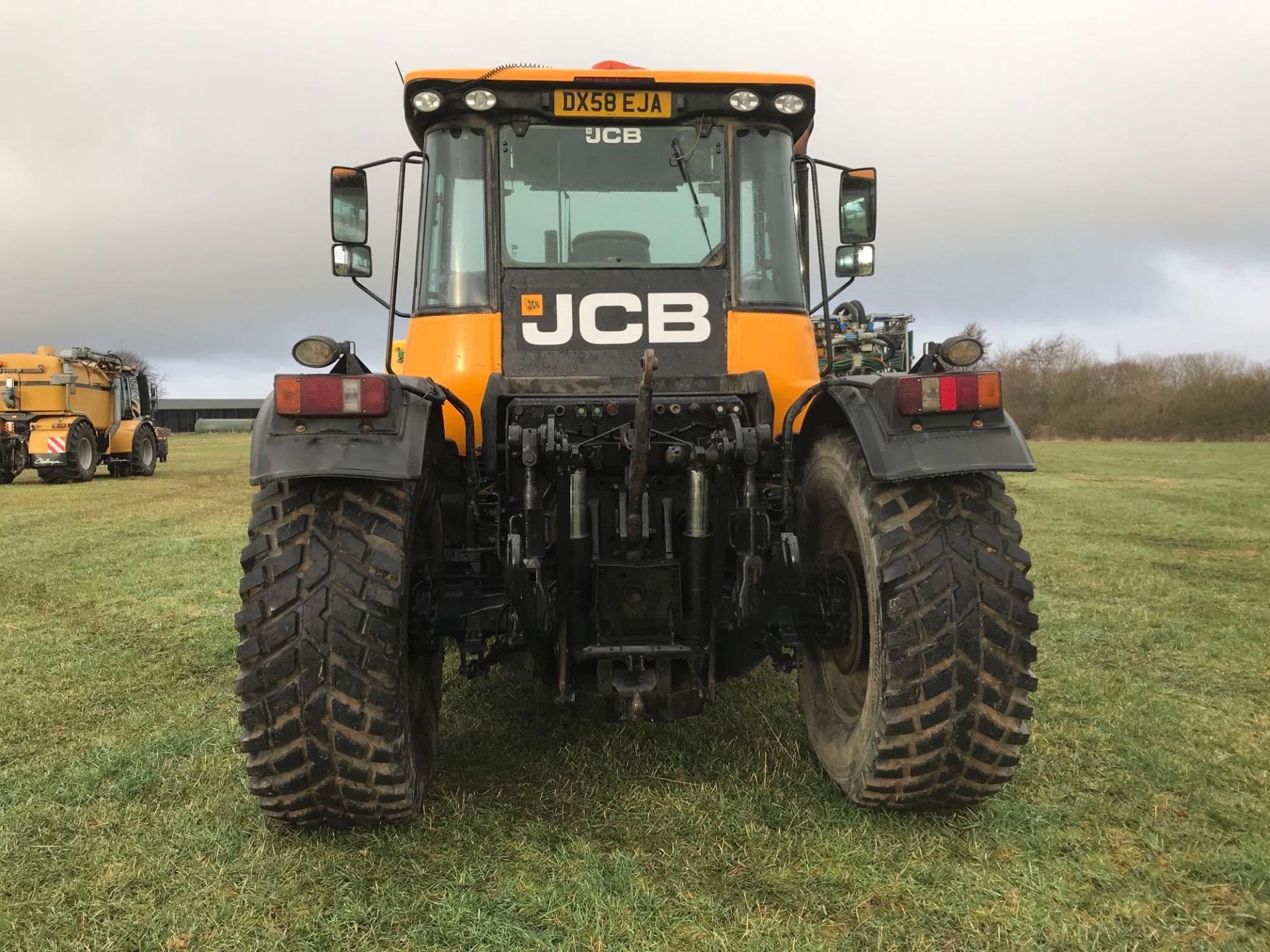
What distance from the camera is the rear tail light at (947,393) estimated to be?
2807mm

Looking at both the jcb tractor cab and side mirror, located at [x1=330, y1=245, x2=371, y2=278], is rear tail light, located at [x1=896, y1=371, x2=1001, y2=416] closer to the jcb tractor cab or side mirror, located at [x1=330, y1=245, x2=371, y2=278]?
the jcb tractor cab

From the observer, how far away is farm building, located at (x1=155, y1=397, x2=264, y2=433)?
245 feet

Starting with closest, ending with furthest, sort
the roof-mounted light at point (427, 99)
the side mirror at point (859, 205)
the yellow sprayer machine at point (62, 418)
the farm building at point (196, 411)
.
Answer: the roof-mounted light at point (427, 99), the side mirror at point (859, 205), the yellow sprayer machine at point (62, 418), the farm building at point (196, 411)

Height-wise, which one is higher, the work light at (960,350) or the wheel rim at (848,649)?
the work light at (960,350)

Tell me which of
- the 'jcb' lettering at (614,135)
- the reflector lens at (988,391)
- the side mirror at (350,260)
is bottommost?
the reflector lens at (988,391)

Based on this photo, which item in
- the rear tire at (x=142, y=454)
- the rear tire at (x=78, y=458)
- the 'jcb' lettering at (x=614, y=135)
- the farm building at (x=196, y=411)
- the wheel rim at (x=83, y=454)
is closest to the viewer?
the 'jcb' lettering at (x=614, y=135)

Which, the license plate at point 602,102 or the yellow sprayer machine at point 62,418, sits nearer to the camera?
the license plate at point 602,102

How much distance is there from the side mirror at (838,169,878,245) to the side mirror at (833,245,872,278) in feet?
0.12

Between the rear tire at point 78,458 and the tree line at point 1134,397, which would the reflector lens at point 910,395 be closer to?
the rear tire at point 78,458

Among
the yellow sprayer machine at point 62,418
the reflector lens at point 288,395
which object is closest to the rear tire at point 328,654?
the reflector lens at point 288,395

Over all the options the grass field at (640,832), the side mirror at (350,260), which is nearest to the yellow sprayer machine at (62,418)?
the grass field at (640,832)

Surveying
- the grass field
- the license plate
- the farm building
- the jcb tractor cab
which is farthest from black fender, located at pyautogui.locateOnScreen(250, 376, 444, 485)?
the farm building

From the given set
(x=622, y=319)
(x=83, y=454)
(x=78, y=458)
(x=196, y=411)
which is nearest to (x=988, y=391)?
(x=622, y=319)

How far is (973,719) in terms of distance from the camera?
9.14ft
